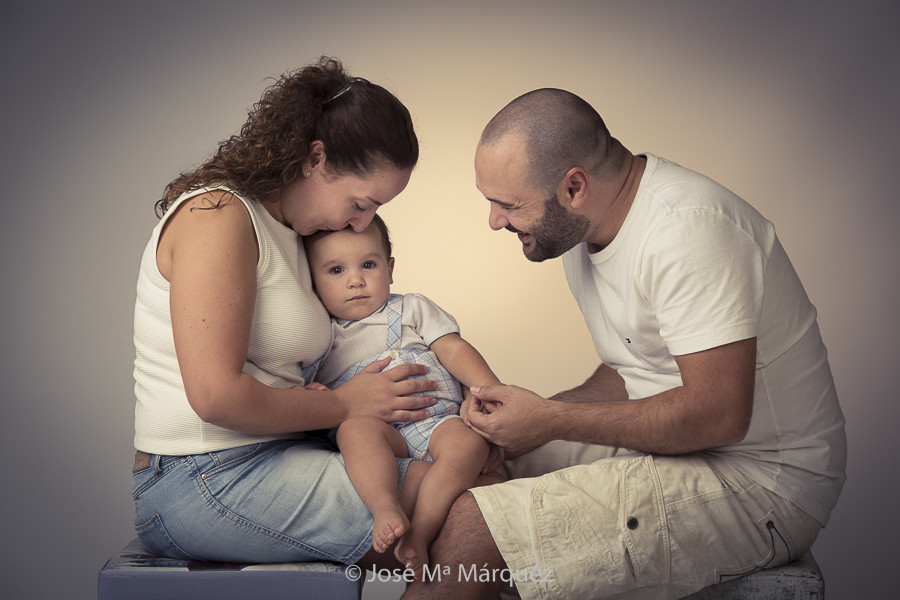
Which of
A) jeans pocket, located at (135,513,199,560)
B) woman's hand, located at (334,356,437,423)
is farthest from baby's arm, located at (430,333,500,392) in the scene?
jeans pocket, located at (135,513,199,560)

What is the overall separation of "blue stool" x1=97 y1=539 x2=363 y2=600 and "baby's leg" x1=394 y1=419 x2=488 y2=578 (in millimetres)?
163

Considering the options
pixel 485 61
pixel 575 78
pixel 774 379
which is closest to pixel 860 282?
pixel 575 78

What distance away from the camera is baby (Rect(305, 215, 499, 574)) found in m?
2.42

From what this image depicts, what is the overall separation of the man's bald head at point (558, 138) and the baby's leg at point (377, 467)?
76 centimetres

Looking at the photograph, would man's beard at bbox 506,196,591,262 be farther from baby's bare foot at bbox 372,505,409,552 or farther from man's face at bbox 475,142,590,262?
baby's bare foot at bbox 372,505,409,552

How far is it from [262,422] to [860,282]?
3791 millimetres

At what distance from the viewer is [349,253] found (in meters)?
2.70

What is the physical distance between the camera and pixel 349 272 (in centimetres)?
271

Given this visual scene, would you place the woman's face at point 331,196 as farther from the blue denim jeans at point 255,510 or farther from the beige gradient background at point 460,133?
the beige gradient background at point 460,133

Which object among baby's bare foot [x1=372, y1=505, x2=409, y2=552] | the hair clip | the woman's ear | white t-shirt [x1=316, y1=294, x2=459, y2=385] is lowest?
baby's bare foot [x1=372, y1=505, x2=409, y2=552]

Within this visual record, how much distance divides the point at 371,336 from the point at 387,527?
0.72 metres

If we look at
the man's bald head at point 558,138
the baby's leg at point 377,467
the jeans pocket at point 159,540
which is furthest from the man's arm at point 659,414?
the jeans pocket at point 159,540

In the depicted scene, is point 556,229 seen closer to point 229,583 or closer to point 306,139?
point 306,139

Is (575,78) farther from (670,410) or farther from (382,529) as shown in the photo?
(382,529)
